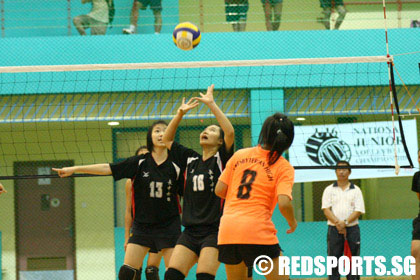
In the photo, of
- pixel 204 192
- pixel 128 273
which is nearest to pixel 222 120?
pixel 204 192

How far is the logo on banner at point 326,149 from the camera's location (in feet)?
33.1

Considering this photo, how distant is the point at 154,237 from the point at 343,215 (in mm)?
3793

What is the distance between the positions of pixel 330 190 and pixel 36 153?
588 centimetres

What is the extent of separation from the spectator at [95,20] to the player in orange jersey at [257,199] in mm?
7032

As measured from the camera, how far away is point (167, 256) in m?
5.64

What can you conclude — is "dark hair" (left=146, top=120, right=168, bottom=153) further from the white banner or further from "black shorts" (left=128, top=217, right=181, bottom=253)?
the white banner

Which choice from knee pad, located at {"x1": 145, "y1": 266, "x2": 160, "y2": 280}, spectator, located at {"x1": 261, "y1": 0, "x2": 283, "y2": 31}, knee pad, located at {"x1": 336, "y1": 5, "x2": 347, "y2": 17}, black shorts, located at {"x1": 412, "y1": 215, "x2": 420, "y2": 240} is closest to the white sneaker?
spectator, located at {"x1": 261, "y1": 0, "x2": 283, "y2": 31}

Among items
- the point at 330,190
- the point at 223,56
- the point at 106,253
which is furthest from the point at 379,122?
the point at 106,253

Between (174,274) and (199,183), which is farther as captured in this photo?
(199,183)

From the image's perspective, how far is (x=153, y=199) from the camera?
220 inches

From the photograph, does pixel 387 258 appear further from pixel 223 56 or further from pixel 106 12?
pixel 106 12

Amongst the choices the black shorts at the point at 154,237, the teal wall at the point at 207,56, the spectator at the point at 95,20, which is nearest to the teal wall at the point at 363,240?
the teal wall at the point at 207,56

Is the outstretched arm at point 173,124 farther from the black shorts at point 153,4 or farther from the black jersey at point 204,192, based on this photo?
the black shorts at point 153,4

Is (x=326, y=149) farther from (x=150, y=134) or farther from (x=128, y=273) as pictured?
(x=128, y=273)
